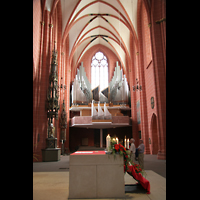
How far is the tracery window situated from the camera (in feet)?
93.8

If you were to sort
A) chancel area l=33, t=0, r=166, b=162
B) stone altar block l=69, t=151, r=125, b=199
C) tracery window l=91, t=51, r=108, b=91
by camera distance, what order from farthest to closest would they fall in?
tracery window l=91, t=51, r=108, b=91
chancel area l=33, t=0, r=166, b=162
stone altar block l=69, t=151, r=125, b=199

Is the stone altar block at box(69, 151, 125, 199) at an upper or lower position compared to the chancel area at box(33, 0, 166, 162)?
lower

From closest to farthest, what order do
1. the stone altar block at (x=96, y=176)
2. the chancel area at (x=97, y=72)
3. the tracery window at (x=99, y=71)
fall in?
the stone altar block at (x=96, y=176)
the chancel area at (x=97, y=72)
the tracery window at (x=99, y=71)

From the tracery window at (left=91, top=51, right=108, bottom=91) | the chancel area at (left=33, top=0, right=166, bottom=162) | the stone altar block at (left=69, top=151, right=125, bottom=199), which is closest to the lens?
the stone altar block at (left=69, top=151, right=125, bottom=199)

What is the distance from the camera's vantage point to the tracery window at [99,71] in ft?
93.8

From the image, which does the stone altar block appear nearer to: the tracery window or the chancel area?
the chancel area

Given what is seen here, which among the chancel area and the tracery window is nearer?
the chancel area

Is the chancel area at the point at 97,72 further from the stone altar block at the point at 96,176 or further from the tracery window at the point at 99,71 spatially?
the stone altar block at the point at 96,176

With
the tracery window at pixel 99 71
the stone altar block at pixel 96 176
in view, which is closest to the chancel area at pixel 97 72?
the tracery window at pixel 99 71

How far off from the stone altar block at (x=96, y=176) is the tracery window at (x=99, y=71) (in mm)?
24414

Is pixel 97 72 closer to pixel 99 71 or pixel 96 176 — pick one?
pixel 99 71

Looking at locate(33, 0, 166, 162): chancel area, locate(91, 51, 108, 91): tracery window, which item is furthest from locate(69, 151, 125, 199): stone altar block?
locate(91, 51, 108, 91): tracery window

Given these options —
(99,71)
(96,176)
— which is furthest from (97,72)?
(96,176)
